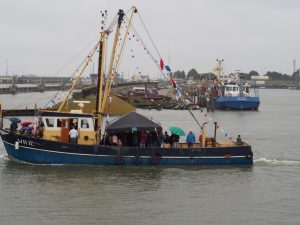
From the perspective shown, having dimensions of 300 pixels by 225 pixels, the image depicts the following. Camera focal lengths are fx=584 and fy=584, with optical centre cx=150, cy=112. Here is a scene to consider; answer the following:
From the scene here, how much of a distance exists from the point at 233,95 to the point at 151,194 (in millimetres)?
76197

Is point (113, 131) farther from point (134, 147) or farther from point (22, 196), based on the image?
point (22, 196)

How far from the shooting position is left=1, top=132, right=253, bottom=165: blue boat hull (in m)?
31.0

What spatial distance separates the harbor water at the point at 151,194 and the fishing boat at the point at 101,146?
45 centimetres

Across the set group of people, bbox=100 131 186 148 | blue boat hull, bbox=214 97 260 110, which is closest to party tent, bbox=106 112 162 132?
group of people, bbox=100 131 186 148

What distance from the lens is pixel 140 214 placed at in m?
22.2

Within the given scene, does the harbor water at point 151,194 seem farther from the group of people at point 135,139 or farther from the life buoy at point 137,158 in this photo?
the group of people at point 135,139

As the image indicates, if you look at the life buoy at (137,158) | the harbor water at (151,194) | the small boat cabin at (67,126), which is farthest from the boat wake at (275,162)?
the small boat cabin at (67,126)

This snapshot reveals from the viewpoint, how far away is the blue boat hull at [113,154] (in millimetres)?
30953

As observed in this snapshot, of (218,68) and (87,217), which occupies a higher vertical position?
(218,68)

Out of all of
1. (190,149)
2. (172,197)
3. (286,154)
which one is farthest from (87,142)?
(286,154)

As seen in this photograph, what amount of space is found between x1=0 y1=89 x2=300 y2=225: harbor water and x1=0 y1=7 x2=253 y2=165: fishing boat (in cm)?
45

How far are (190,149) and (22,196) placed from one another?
1037 cm

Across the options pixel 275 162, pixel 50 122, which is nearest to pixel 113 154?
pixel 50 122

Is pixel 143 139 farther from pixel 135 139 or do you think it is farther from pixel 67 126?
pixel 67 126
